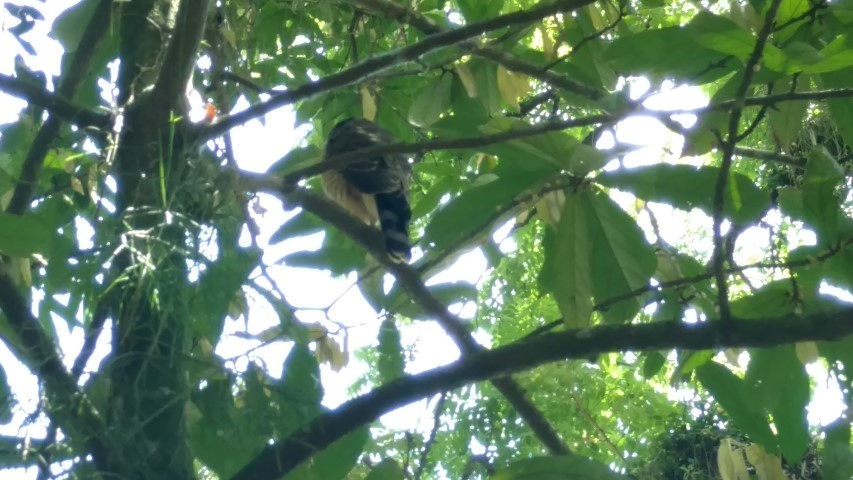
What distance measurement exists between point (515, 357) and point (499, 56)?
98 centimetres

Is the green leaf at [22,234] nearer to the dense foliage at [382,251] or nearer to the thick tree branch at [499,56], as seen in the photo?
the dense foliage at [382,251]

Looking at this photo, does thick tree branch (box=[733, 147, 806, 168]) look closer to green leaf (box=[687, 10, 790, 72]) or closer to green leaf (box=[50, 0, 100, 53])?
green leaf (box=[687, 10, 790, 72])

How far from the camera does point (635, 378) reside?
443 cm

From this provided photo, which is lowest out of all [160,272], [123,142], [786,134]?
[160,272]

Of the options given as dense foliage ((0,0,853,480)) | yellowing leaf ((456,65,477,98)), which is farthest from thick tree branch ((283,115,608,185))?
yellowing leaf ((456,65,477,98))

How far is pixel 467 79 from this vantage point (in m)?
2.27

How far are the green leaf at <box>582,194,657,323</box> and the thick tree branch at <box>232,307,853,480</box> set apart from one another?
9.7 inches

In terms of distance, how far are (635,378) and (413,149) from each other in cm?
317

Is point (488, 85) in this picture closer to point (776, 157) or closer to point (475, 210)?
point (776, 157)

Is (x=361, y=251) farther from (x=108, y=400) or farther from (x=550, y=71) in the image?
(x=108, y=400)

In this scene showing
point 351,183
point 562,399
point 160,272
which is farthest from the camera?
Answer: point 351,183

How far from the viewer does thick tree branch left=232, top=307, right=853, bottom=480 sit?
1317mm

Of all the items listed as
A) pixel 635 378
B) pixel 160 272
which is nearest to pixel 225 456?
pixel 160 272

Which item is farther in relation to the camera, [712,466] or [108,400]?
[712,466]
